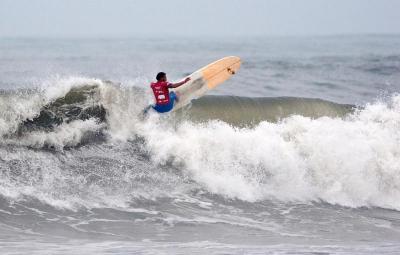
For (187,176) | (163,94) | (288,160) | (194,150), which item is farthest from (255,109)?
(187,176)

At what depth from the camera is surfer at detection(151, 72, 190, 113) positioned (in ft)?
38.6

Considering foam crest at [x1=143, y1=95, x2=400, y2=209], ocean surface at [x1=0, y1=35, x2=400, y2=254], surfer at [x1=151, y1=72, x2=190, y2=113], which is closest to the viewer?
ocean surface at [x1=0, y1=35, x2=400, y2=254]

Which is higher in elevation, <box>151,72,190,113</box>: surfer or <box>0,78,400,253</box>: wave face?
<box>151,72,190,113</box>: surfer

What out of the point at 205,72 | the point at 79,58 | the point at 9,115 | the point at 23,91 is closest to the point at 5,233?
the point at 9,115

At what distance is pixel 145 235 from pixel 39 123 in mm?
3933

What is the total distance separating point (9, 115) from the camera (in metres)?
11.7

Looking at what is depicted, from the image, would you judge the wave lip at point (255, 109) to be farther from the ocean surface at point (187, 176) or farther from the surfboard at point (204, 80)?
the surfboard at point (204, 80)

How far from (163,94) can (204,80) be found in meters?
1.74

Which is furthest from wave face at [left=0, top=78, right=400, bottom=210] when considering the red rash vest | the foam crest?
the red rash vest

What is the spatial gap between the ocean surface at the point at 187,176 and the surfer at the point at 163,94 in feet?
1.32

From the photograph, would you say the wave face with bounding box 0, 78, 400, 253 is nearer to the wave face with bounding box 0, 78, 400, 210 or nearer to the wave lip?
the wave face with bounding box 0, 78, 400, 210

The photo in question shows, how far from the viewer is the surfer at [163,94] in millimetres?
11780

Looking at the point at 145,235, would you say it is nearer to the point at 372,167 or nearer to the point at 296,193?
the point at 296,193

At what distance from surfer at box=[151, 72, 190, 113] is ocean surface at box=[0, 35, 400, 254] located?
15.9 inches
